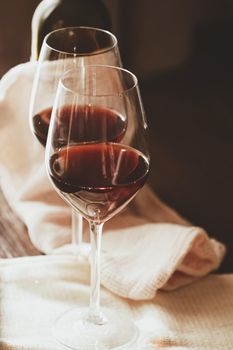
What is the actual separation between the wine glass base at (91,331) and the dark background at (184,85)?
0.71ft

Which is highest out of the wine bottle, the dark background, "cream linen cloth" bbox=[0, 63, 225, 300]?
the wine bottle

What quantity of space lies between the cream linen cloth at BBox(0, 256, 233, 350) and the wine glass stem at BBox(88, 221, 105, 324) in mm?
43

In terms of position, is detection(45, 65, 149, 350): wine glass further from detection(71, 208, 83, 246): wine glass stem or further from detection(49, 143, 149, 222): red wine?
detection(71, 208, 83, 246): wine glass stem

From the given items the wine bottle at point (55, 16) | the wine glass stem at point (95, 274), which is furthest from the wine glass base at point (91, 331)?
the wine bottle at point (55, 16)

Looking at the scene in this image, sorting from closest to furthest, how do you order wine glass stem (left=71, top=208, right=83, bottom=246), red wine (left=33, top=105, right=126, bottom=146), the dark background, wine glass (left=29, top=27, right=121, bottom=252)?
red wine (left=33, top=105, right=126, bottom=146) → wine glass (left=29, top=27, right=121, bottom=252) → wine glass stem (left=71, top=208, right=83, bottom=246) → the dark background

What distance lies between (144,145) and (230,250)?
15.0 inches

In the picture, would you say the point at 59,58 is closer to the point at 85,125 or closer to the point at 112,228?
the point at 85,125

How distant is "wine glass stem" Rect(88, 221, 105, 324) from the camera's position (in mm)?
854

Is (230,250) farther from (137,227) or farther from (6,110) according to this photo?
(6,110)

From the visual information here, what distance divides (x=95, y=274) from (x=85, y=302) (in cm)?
8

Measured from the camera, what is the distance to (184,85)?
2.34m

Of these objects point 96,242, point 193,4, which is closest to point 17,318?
point 96,242

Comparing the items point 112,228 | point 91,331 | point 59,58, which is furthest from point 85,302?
point 59,58

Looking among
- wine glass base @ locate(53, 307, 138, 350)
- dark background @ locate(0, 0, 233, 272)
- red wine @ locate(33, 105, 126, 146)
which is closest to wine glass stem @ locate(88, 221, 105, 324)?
wine glass base @ locate(53, 307, 138, 350)
